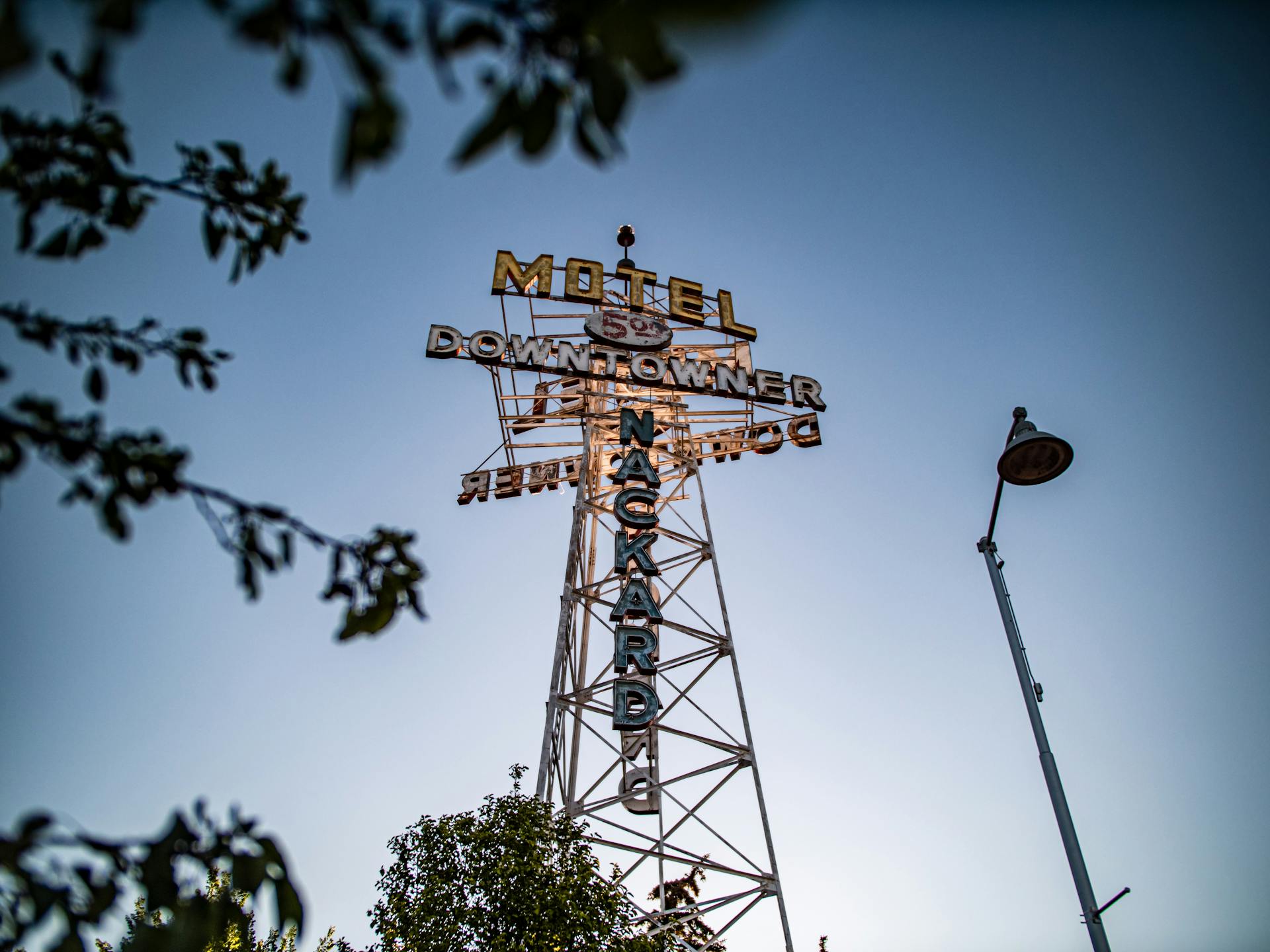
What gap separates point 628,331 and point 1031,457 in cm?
1107

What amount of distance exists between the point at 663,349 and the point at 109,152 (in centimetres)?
1655

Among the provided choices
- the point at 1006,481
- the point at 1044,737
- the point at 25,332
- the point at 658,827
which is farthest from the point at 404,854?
the point at 25,332

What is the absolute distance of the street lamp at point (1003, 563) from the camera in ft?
24.6

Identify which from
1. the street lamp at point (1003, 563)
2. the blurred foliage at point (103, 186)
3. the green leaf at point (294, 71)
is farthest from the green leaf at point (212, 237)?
the street lamp at point (1003, 563)

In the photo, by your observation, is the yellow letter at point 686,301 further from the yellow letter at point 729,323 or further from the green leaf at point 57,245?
the green leaf at point 57,245

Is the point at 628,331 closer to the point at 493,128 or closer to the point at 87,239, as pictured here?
the point at 87,239

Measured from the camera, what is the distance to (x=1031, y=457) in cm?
875

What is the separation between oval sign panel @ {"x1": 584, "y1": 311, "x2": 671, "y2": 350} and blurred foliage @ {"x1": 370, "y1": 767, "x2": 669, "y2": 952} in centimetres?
1017

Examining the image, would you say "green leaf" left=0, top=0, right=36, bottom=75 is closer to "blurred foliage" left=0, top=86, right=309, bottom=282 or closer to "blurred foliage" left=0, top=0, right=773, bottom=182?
"blurred foliage" left=0, top=0, right=773, bottom=182

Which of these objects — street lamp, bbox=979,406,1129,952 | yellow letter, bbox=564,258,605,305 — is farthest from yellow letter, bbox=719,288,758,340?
street lamp, bbox=979,406,1129,952

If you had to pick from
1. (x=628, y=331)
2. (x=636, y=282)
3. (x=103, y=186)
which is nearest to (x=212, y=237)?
(x=103, y=186)

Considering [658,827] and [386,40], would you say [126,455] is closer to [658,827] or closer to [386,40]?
[386,40]

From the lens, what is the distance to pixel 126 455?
2.09 m

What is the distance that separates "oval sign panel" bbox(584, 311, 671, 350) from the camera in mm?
18312
